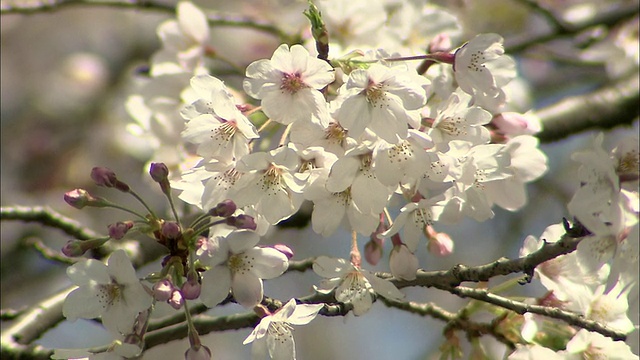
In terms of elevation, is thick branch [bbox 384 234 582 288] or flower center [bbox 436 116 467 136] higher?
flower center [bbox 436 116 467 136]

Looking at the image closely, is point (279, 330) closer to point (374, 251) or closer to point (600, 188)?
point (374, 251)

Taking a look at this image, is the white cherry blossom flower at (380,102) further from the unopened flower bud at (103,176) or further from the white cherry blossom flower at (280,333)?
the unopened flower bud at (103,176)

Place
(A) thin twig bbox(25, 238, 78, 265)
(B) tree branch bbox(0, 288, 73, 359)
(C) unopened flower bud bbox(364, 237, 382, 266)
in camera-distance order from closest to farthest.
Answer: (C) unopened flower bud bbox(364, 237, 382, 266), (B) tree branch bbox(0, 288, 73, 359), (A) thin twig bbox(25, 238, 78, 265)

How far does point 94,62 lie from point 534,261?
5415 millimetres

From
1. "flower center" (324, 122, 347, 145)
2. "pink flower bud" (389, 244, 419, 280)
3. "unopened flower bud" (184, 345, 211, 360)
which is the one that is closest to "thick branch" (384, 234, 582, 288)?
"pink flower bud" (389, 244, 419, 280)

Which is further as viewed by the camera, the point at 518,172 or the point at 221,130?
the point at 518,172

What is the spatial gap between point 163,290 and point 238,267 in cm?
19

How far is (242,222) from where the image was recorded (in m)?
1.89

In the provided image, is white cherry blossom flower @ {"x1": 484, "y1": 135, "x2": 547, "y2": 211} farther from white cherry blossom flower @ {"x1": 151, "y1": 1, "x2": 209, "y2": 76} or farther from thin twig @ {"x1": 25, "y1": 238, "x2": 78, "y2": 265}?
thin twig @ {"x1": 25, "y1": 238, "x2": 78, "y2": 265}

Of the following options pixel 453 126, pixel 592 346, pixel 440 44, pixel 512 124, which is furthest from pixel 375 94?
pixel 592 346

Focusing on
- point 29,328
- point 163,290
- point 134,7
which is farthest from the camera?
point 134,7

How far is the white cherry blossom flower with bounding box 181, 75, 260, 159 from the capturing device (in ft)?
6.42

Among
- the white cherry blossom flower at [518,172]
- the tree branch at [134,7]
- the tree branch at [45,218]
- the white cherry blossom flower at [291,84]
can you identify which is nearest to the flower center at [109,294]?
the white cherry blossom flower at [291,84]

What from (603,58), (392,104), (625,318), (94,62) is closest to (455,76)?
(392,104)
